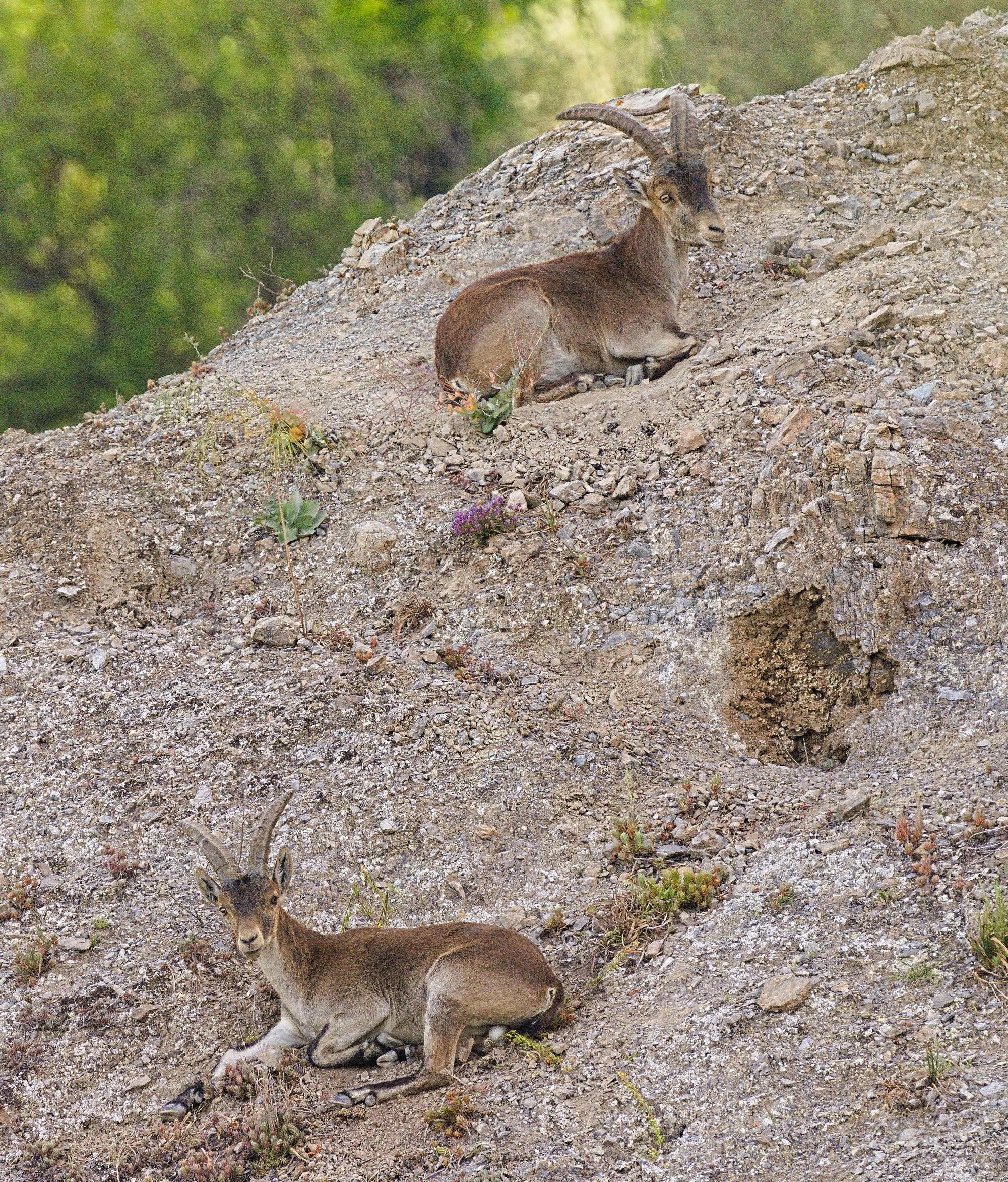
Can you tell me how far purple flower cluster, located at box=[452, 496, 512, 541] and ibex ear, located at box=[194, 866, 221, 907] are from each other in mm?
3922

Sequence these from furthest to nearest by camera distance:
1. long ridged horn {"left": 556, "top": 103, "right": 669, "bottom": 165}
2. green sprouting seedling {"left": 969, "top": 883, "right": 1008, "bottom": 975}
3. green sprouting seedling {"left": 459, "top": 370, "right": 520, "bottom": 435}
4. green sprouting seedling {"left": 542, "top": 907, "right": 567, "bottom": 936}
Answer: long ridged horn {"left": 556, "top": 103, "right": 669, "bottom": 165}, green sprouting seedling {"left": 459, "top": 370, "right": 520, "bottom": 435}, green sprouting seedling {"left": 542, "top": 907, "right": 567, "bottom": 936}, green sprouting seedling {"left": 969, "top": 883, "right": 1008, "bottom": 975}

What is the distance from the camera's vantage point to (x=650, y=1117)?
16.9 feet

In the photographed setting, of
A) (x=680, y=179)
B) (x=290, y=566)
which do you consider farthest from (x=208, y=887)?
(x=680, y=179)

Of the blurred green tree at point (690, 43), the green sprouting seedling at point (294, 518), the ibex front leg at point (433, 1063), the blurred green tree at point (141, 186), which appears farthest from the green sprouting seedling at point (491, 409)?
the blurred green tree at point (141, 186)

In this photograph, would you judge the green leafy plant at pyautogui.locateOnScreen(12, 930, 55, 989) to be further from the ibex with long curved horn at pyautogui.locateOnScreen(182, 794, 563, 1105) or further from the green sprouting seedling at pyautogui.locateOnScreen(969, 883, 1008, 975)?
the green sprouting seedling at pyautogui.locateOnScreen(969, 883, 1008, 975)

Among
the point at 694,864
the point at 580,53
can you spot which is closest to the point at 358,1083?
the point at 694,864

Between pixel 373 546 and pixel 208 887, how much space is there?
3.97 metres

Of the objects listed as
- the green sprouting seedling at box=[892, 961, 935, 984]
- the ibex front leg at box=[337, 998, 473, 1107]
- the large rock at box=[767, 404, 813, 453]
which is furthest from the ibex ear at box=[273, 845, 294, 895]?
the large rock at box=[767, 404, 813, 453]

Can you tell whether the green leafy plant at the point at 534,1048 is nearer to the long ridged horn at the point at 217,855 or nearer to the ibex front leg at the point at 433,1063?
the ibex front leg at the point at 433,1063

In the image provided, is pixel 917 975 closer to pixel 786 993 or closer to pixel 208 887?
pixel 786 993

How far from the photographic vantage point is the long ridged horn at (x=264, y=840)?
6.20m

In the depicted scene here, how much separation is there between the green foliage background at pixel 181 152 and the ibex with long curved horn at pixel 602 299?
1111 centimetres

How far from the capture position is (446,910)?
6891 mm

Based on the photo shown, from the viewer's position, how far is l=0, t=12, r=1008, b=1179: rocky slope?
539 cm
